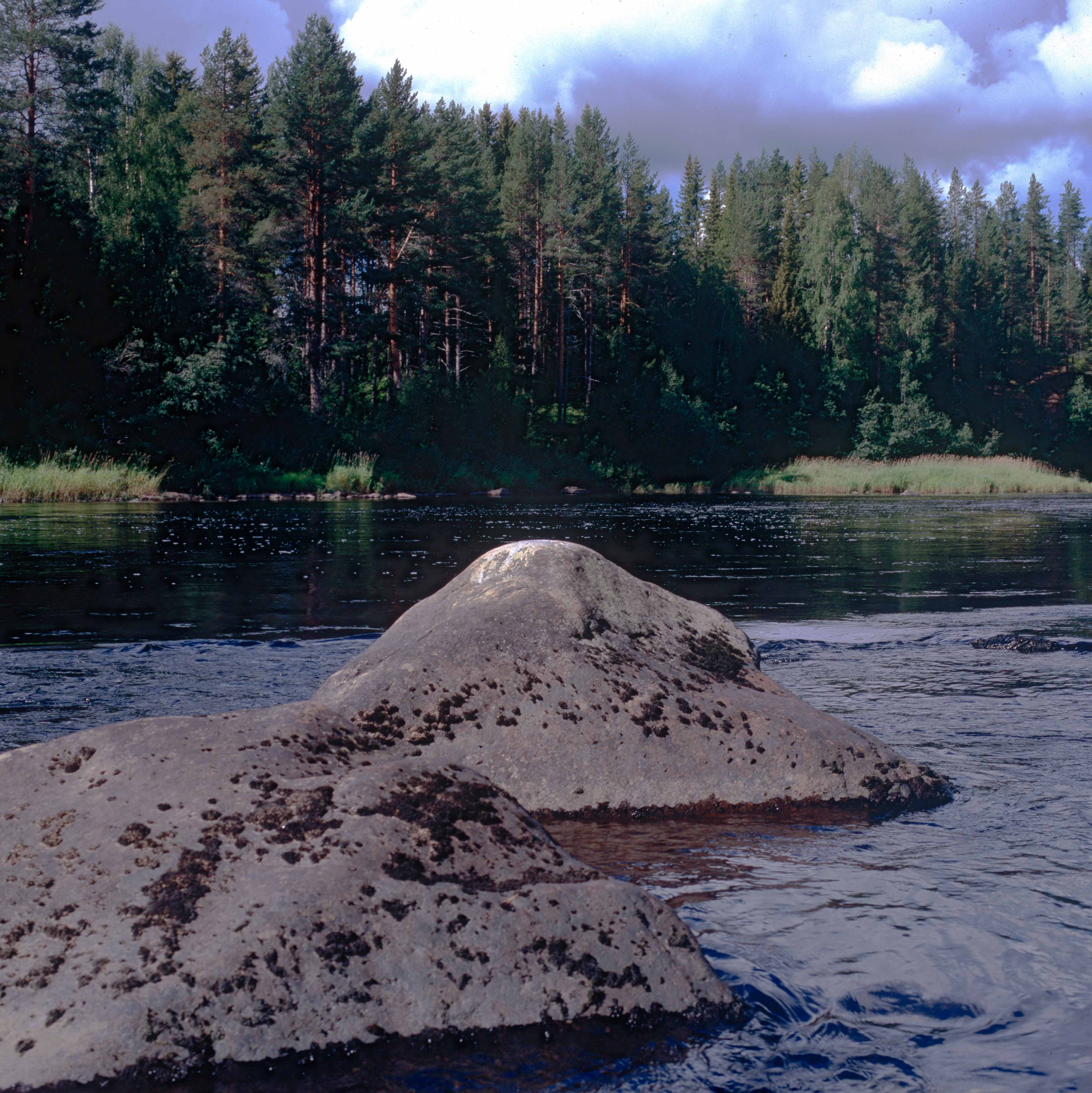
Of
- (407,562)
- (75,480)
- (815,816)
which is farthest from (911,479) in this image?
(815,816)

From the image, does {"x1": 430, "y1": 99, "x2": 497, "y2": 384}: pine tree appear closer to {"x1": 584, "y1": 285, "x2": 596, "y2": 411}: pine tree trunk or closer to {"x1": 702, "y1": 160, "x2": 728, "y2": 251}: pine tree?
{"x1": 584, "y1": 285, "x2": 596, "y2": 411}: pine tree trunk

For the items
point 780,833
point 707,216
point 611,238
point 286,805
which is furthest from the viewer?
point 707,216

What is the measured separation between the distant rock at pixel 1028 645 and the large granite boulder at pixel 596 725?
4.23 metres

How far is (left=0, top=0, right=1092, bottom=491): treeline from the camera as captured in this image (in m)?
41.4

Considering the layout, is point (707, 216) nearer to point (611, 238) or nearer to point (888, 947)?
point (611, 238)

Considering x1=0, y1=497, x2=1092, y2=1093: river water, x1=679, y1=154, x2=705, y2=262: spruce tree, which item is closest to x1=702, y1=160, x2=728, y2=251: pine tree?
x1=679, y1=154, x2=705, y2=262: spruce tree

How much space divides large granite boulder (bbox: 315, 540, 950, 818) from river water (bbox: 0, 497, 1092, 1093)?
0.23 metres

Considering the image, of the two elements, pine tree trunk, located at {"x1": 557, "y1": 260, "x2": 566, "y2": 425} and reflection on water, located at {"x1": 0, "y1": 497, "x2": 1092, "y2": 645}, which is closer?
reflection on water, located at {"x1": 0, "y1": 497, "x2": 1092, "y2": 645}

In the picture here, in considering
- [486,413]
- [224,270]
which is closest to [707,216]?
[486,413]

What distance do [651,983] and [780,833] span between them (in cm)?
181

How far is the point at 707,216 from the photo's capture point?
9725 cm

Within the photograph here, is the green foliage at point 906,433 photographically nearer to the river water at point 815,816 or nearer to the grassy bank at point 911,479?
the grassy bank at point 911,479

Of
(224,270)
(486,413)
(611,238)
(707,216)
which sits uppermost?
(707,216)

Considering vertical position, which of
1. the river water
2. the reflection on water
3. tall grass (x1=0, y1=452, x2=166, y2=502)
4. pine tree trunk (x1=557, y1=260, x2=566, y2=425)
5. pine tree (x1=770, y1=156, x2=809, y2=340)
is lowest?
the river water
